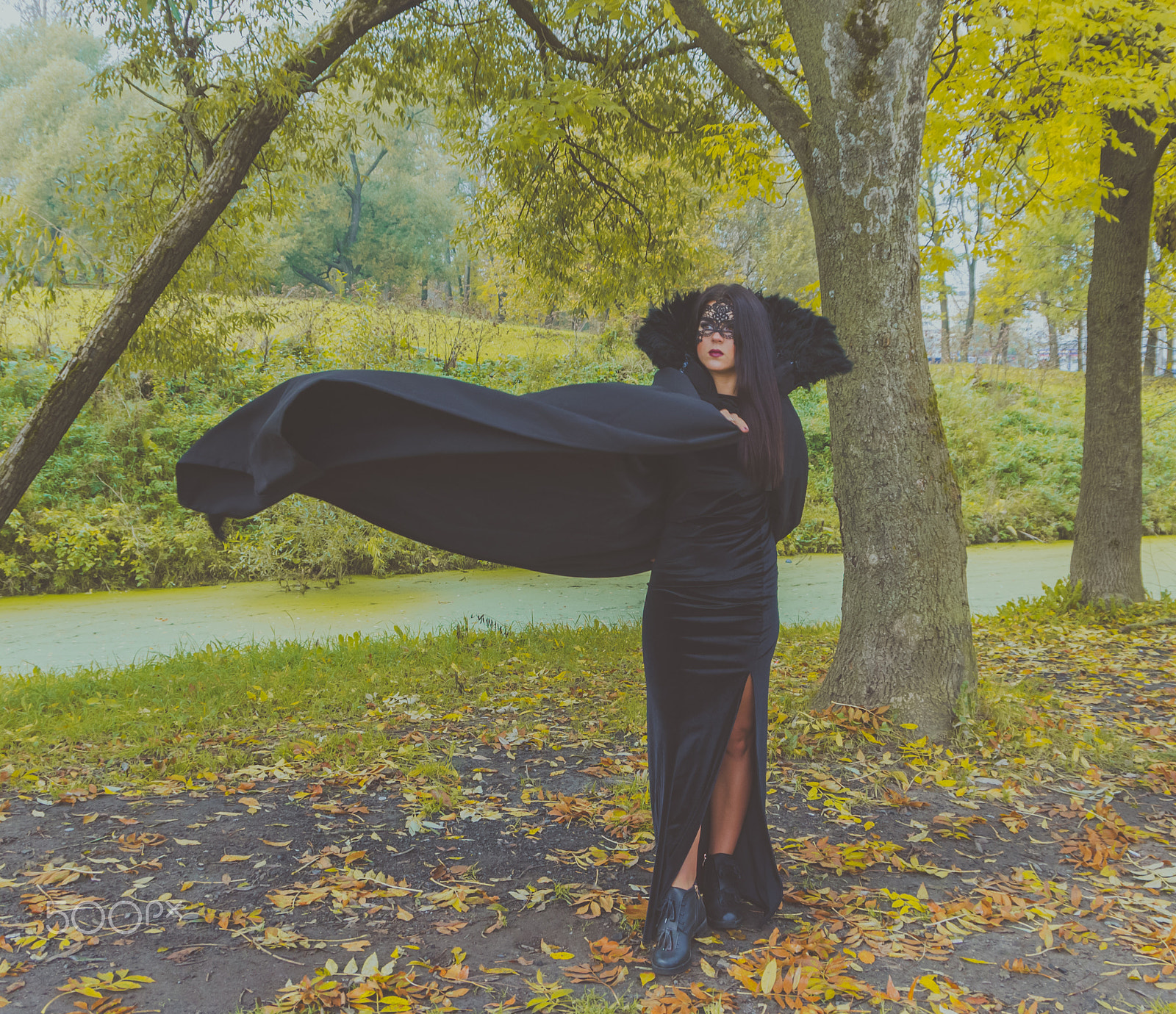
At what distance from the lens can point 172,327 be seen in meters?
6.86

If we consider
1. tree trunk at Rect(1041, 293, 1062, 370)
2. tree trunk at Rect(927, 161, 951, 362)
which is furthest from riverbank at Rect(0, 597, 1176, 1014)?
tree trunk at Rect(1041, 293, 1062, 370)

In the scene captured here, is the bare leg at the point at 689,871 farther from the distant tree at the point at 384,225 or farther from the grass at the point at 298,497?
the distant tree at the point at 384,225

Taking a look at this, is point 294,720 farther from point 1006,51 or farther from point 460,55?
point 1006,51

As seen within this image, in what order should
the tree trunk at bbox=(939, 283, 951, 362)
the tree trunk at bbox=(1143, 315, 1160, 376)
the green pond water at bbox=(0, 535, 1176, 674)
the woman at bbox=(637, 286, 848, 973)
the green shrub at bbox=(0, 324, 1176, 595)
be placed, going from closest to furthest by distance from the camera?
the woman at bbox=(637, 286, 848, 973) → the green pond water at bbox=(0, 535, 1176, 674) → the green shrub at bbox=(0, 324, 1176, 595) → the tree trunk at bbox=(1143, 315, 1160, 376) → the tree trunk at bbox=(939, 283, 951, 362)

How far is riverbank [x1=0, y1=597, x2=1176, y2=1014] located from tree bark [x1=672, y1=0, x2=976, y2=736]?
0.32 m

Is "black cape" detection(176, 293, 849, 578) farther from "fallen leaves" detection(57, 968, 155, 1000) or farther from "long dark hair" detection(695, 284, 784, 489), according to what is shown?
"fallen leaves" detection(57, 968, 155, 1000)

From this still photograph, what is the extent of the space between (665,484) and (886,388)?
205 cm

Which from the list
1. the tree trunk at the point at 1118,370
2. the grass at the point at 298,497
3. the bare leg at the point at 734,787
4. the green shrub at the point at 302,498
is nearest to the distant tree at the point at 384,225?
the grass at the point at 298,497

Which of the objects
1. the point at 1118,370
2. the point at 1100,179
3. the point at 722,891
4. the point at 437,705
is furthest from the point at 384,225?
the point at 722,891

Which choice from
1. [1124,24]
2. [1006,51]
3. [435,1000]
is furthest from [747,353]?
[1006,51]

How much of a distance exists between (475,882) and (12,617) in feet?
22.7

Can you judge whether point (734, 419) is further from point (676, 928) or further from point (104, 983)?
point (104, 983)

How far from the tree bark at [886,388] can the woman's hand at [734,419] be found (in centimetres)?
191

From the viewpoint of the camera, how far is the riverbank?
239 cm
